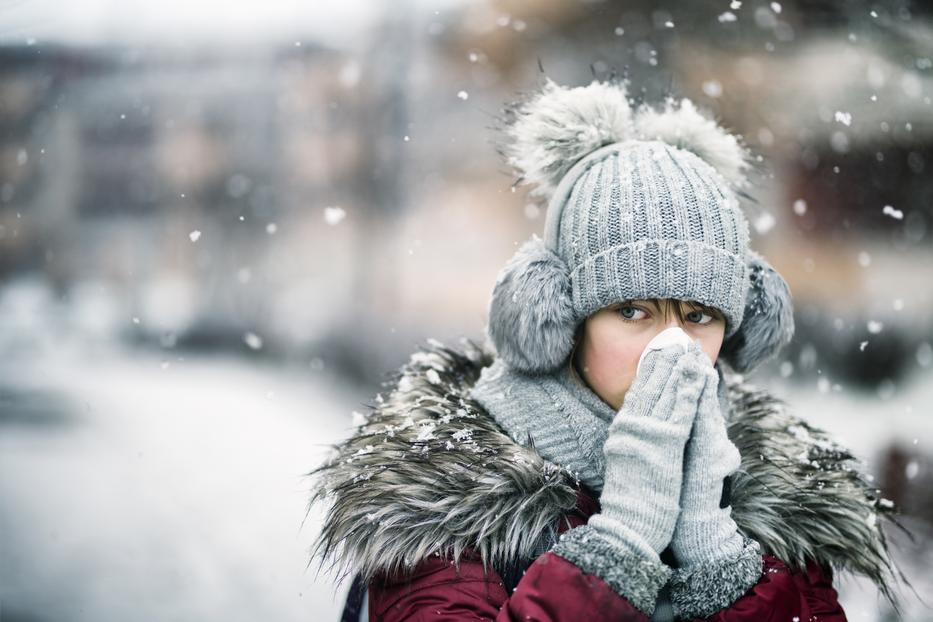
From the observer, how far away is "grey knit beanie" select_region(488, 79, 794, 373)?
4.73ft

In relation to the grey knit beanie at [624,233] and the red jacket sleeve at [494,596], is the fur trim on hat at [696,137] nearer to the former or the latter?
the grey knit beanie at [624,233]

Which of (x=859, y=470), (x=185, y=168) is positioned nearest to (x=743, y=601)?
(x=859, y=470)

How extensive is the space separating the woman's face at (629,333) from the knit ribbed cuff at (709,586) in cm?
30

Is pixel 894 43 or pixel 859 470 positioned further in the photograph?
pixel 894 43

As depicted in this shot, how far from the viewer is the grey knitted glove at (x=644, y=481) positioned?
1245mm

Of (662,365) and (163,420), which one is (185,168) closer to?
(163,420)

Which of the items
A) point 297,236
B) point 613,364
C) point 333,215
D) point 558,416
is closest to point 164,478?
point 297,236

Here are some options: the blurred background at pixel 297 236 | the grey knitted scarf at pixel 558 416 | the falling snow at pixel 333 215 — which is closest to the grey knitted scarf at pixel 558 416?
the grey knitted scarf at pixel 558 416

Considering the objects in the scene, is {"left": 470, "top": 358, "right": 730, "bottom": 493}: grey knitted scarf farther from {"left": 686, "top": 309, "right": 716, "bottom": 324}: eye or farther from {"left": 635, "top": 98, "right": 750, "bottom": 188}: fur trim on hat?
{"left": 635, "top": 98, "right": 750, "bottom": 188}: fur trim on hat

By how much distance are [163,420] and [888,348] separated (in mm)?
3415

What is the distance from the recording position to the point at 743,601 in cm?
132

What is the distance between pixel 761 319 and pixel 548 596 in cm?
72

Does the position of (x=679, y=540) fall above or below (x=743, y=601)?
above

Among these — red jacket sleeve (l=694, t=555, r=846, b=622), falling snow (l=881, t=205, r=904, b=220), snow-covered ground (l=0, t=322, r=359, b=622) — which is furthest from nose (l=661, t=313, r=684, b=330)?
falling snow (l=881, t=205, r=904, b=220)
